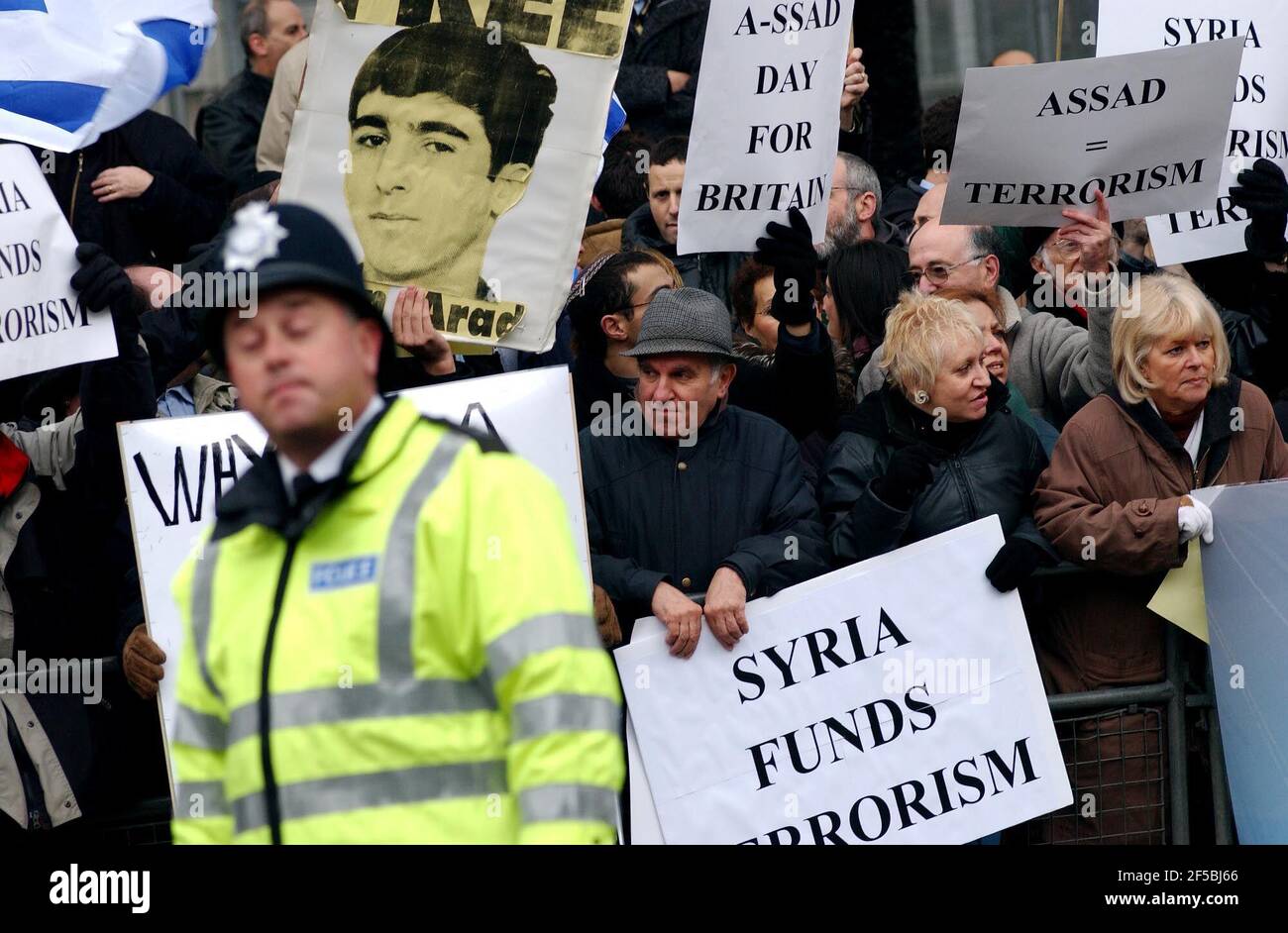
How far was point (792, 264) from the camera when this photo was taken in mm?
6492

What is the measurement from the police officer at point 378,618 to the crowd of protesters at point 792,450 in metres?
2.66

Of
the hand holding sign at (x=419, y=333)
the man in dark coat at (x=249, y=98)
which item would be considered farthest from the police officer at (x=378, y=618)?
the man in dark coat at (x=249, y=98)

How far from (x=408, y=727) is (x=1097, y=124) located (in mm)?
4362

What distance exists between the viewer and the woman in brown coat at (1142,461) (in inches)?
243

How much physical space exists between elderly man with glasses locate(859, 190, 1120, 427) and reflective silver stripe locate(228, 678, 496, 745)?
3.75 metres

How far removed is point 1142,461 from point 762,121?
1.78m

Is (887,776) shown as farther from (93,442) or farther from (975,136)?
(93,442)

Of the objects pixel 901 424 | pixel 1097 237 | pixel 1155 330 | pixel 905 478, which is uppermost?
pixel 1097 237

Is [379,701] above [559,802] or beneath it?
above

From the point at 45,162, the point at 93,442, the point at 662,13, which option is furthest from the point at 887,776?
the point at 662,13

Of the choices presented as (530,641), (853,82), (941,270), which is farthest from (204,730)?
(853,82)

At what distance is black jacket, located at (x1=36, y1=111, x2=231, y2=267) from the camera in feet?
24.7

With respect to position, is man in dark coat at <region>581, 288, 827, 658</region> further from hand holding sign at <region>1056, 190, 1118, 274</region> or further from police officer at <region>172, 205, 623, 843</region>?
police officer at <region>172, 205, 623, 843</region>

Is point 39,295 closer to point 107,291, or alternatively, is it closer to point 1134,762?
point 107,291
